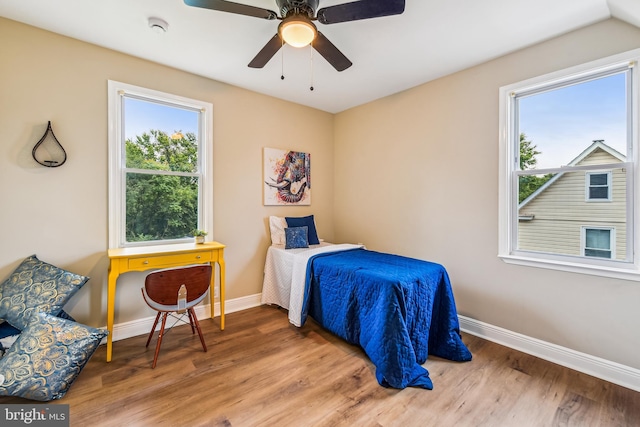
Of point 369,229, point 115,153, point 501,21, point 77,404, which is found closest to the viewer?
point 77,404

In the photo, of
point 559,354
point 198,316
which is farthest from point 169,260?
point 559,354

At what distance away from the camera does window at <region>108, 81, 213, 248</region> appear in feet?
8.41

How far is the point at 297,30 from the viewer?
166cm

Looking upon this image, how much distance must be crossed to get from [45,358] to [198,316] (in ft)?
4.38

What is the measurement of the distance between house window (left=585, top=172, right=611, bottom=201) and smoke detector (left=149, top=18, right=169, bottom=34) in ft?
11.6

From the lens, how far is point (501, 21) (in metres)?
2.04

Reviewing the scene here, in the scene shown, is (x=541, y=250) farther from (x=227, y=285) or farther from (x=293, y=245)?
(x=227, y=285)

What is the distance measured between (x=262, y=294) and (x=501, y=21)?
3.51m

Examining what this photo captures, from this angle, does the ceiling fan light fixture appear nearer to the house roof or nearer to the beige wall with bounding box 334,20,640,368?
the beige wall with bounding box 334,20,640,368

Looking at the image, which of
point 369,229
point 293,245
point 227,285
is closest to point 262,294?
point 227,285

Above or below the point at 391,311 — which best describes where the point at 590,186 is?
above

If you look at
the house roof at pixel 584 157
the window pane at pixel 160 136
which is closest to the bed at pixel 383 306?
the house roof at pixel 584 157

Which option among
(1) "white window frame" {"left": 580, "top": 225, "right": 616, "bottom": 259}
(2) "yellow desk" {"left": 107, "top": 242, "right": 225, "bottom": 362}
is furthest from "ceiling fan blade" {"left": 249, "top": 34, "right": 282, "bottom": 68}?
(1) "white window frame" {"left": 580, "top": 225, "right": 616, "bottom": 259}

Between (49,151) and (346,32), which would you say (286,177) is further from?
(49,151)
